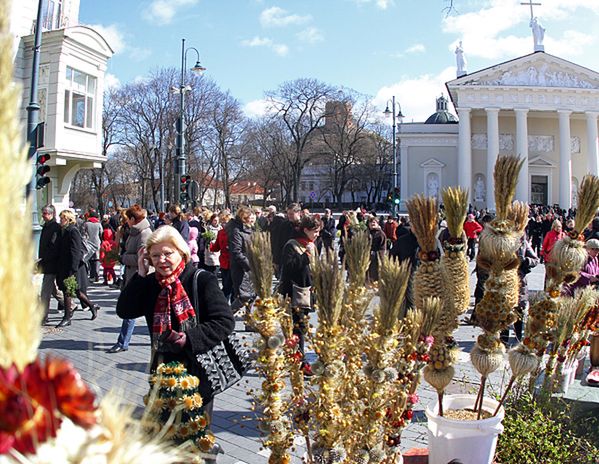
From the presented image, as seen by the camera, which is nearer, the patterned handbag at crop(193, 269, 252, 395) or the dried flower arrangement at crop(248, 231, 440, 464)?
the dried flower arrangement at crop(248, 231, 440, 464)

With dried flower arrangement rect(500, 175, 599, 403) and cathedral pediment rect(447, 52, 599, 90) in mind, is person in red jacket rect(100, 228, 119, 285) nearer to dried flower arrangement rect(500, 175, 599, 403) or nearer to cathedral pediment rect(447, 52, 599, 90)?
dried flower arrangement rect(500, 175, 599, 403)

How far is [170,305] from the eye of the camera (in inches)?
137

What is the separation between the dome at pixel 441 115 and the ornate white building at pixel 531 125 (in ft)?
41.0

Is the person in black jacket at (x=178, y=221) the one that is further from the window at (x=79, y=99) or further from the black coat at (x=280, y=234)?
the window at (x=79, y=99)

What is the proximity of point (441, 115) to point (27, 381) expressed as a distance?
73334 millimetres

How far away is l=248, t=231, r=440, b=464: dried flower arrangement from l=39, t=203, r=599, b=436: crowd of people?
0.15 m

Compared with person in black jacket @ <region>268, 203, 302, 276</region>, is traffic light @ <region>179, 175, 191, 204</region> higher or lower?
higher

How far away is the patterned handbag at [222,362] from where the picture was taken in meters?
3.49

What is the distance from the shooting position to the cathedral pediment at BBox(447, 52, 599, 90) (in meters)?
51.5

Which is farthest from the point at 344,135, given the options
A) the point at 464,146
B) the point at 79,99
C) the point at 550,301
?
the point at 550,301

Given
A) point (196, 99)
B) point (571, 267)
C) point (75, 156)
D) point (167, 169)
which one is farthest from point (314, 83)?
point (571, 267)

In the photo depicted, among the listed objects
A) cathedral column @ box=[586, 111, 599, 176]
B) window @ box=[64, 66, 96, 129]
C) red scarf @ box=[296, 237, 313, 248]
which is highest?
cathedral column @ box=[586, 111, 599, 176]

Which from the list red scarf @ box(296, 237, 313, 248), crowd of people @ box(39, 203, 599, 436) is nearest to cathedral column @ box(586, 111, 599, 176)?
crowd of people @ box(39, 203, 599, 436)

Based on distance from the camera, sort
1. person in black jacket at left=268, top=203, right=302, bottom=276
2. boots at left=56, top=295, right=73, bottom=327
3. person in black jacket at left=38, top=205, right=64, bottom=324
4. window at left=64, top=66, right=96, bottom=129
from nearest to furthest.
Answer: person in black jacket at left=38, top=205, right=64, bottom=324
boots at left=56, top=295, right=73, bottom=327
person in black jacket at left=268, top=203, right=302, bottom=276
window at left=64, top=66, right=96, bottom=129
